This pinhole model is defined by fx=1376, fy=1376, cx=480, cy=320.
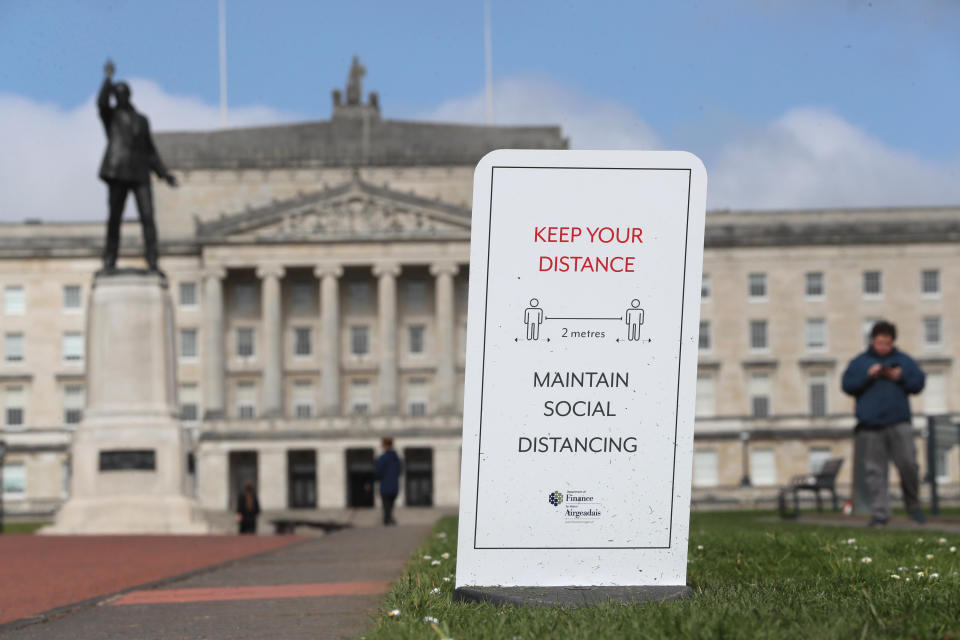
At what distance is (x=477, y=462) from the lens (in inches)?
244

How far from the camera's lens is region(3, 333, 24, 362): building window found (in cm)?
8894

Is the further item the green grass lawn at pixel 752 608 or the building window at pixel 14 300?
the building window at pixel 14 300

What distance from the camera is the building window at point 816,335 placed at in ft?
294

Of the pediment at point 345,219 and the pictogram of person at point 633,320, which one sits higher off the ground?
the pediment at point 345,219

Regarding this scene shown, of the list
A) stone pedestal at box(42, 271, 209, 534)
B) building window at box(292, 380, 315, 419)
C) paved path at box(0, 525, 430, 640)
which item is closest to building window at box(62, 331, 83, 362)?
building window at box(292, 380, 315, 419)

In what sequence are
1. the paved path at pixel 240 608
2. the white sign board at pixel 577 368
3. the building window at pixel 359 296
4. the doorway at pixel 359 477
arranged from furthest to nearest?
the building window at pixel 359 296, the doorway at pixel 359 477, the paved path at pixel 240 608, the white sign board at pixel 577 368

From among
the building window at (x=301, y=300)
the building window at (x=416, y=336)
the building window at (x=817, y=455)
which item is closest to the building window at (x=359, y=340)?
the building window at (x=416, y=336)

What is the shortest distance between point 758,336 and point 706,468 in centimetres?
954

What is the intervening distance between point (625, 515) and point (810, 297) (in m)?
86.5

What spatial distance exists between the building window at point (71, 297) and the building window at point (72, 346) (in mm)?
1679

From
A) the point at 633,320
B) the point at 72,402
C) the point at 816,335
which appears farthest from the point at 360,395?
the point at 633,320

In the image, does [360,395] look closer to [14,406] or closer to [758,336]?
[14,406]

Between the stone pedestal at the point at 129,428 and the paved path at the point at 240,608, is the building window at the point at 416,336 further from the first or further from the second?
the paved path at the point at 240,608

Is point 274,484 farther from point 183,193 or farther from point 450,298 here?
point 183,193
